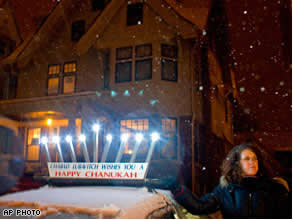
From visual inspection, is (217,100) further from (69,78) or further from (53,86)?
(53,86)

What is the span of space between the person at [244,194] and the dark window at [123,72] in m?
6.80

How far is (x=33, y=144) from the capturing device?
36.0 feet

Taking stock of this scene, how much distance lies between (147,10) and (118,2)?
1123 millimetres

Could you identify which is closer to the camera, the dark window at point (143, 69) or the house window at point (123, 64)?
the dark window at point (143, 69)

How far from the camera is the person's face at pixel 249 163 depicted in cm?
285

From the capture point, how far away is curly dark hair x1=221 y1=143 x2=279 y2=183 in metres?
2.88

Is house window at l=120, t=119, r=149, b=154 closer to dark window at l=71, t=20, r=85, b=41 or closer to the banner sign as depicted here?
the banner sign

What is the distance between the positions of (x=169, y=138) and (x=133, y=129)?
125cm

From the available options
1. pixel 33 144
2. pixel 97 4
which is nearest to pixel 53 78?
pixel 33 144

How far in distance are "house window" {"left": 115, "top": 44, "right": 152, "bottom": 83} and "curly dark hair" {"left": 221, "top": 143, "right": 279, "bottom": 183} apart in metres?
6.33

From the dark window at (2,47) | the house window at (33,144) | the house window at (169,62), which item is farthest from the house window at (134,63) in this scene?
the dark window at (2,47)

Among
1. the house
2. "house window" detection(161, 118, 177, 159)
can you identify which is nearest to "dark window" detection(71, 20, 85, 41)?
the house

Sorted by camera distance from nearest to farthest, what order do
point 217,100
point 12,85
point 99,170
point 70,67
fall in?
1. point 99,170
2. point 70,67
3. point 12,85
4. point 217,100

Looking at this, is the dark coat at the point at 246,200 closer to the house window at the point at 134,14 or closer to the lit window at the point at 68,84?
the house window at the point at 134,14
